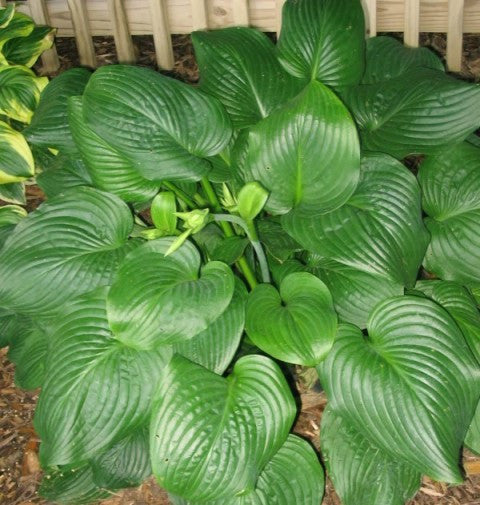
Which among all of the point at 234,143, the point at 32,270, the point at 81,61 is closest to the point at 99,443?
the point at 32,270

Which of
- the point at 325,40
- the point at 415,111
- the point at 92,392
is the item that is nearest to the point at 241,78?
the point at 325,40

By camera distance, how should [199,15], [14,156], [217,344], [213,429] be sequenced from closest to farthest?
[213,429] < [217,344] < [14,156] < [199,15]

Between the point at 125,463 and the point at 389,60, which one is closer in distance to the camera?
the point at 125,463

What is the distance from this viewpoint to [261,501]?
1.83 m

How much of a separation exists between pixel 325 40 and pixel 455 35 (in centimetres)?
120

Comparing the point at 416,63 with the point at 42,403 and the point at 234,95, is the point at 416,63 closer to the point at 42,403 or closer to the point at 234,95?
→ the point at 234,95

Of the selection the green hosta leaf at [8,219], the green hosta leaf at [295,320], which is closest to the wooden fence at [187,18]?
the green hosta leaf at [8,219]

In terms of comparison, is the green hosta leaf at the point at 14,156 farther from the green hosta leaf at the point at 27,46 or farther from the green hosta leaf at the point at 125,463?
the green hosta leaf at the point at 125,463

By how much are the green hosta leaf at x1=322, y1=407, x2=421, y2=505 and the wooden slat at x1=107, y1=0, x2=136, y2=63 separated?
1975 mm

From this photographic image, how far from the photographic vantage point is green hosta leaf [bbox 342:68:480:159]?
6.22 feet

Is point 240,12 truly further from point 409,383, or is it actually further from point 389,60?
point 409,383

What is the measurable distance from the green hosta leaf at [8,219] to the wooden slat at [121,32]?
1.24 metres

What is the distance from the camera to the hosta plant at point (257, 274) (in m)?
1.68

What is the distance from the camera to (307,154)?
175cm
